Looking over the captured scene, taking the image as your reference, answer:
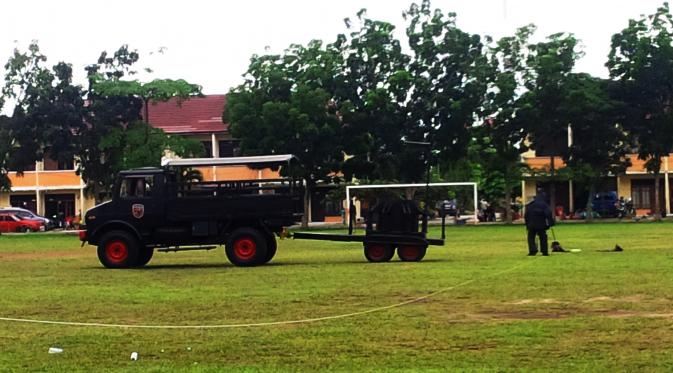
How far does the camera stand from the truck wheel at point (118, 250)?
24422mm

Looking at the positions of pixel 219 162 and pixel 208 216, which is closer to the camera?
pixel 219 162

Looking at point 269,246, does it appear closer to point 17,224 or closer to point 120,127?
point 120,127

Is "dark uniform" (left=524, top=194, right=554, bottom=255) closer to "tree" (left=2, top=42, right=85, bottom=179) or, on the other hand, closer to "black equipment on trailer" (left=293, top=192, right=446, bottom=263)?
"black equipment on trailer" (left=293, top=192, right=446, bottom=263)

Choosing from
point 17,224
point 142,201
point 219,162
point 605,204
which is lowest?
point 17,224

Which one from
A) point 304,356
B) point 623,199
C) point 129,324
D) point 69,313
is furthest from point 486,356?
point 623,199

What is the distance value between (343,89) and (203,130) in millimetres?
18223

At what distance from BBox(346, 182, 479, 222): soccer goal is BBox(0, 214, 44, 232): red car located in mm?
27784

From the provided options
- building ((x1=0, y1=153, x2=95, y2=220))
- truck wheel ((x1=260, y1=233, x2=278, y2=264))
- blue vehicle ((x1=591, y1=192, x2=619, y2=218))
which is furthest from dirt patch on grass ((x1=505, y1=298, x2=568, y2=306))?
building ((x1=0, y1=153, x2=95, y2=220))

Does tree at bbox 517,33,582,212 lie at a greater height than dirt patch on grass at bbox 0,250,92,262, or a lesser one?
greater

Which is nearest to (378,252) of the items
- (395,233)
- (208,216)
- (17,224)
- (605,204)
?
(395,233)

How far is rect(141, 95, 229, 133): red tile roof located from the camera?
244 feet

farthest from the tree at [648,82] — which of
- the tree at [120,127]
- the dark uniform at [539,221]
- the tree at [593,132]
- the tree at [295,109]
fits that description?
the dark uniform at [539,221]

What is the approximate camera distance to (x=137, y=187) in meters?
24.5

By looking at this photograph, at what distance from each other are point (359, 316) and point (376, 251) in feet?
39.2
